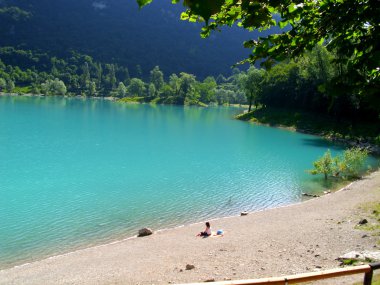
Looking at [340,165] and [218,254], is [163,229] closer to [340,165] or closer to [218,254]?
[218,254]

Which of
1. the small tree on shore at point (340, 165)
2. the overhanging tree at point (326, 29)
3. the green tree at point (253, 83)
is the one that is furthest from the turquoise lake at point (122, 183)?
the green tree at point (253, 83)

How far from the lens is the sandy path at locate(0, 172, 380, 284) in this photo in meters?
15.9

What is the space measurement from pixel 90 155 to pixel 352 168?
30968 mm

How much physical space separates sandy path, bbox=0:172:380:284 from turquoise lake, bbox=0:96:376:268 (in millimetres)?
2675

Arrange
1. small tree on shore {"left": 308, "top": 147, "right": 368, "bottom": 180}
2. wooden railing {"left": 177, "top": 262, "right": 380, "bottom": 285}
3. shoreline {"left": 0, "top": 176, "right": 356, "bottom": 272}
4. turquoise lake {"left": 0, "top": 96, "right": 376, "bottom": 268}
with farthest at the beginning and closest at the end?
small tree on shore {"left": 308, "top": 147, "right": 368, "bottom": 180} < turquoise lake {"left": 0, "top": 96, "right": 376, "bottom": 268} < shoreline {"left": 0, "top": 176, "right": 356, "bottom": 272} < wooden railing {"left": 177, "top": 262, "right": 380, "bottom": 285}

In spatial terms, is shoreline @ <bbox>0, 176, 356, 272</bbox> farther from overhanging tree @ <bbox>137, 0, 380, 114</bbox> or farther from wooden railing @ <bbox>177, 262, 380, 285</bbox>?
overhanging tree @ <bbox>137, 0, 380, 114</bbox>

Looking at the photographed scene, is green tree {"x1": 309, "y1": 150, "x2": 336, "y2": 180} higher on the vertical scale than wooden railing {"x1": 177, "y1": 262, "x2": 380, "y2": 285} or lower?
lower

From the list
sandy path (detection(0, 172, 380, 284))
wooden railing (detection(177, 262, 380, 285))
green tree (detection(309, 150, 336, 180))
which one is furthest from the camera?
green tree (detection(309, 150, 336, 180))

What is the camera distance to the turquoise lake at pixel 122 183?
2391cm

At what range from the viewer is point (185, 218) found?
2706 cm

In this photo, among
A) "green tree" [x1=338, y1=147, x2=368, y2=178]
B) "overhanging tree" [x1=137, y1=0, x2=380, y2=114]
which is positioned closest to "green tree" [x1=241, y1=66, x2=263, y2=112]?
"green tree" [x1=338, y1=147, x2=368, y2=178]

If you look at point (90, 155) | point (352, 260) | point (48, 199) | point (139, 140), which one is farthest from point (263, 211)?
point (139, 140)

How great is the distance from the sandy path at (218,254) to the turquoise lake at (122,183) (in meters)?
2.67

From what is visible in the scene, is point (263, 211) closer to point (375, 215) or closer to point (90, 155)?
point (375, 215)
